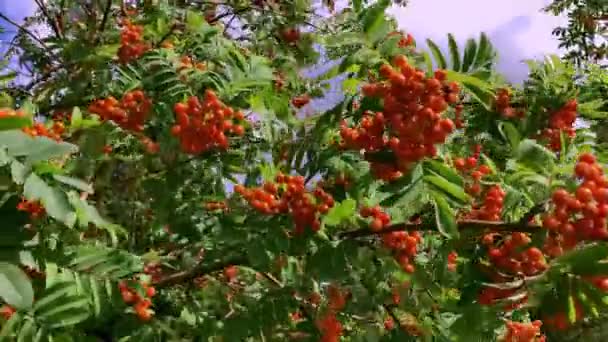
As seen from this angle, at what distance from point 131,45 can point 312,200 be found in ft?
6.96

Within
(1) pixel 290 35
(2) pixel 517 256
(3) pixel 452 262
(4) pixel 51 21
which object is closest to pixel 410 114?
(2) pixel 517 256

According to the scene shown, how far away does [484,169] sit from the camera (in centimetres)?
314

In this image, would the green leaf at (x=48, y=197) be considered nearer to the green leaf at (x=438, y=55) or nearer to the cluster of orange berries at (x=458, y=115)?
the green leaf at (x=438, y=55)

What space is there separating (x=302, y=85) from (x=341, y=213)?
7.61 ft

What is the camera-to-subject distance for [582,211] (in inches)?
79.5

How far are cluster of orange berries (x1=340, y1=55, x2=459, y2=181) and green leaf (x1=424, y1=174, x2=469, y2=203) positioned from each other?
0.30 feet

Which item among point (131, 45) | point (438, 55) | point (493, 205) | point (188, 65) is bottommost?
point (493, 205)

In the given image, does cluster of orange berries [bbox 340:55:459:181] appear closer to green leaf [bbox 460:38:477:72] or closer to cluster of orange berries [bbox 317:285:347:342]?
green leaf [bbox 460:38:477:72]

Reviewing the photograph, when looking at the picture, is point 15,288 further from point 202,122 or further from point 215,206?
point 215,206

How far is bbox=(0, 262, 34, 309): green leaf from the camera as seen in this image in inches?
69.9

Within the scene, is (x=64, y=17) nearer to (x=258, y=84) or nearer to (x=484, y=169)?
(x=258, y=84)

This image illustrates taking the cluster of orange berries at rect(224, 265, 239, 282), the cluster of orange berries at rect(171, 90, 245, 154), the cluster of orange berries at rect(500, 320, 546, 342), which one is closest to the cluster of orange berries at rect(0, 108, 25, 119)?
the cluster of orange berries at rect(171, 90, 245, 154)

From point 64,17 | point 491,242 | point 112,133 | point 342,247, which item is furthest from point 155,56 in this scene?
point 64,17

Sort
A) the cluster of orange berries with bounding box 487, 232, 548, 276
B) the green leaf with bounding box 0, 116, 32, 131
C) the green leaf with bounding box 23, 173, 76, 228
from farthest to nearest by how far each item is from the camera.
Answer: the cluster of orange berries with bounding box 487, 232, 548, 276 < the green leaf with bounding box 23, 173, 76, 228 < the green leaf with bounding box 0, 116, 32, 131
